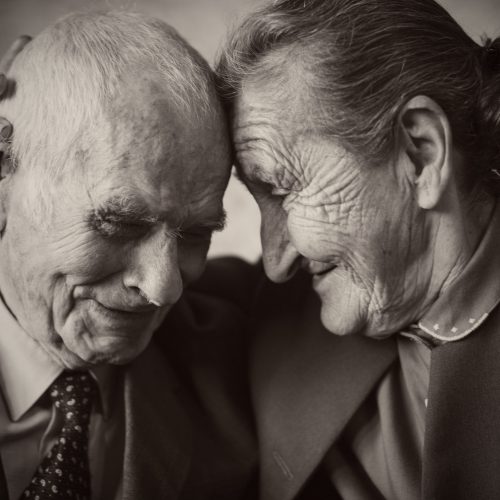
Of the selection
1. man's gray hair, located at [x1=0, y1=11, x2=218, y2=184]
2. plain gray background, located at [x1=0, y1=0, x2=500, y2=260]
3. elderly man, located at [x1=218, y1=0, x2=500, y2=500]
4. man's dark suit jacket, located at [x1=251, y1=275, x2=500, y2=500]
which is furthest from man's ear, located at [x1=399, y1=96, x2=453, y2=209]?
plain gray background, located at [x1=0, y1=0, x2=500, y2=260]

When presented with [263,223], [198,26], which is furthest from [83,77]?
[198,26]

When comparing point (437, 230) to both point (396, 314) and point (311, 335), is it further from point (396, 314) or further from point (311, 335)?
point (311, 335)

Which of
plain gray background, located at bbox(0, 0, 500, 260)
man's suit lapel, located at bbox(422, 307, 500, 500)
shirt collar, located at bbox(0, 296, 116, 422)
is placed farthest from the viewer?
plain gray background, located at bbox(0, 0, 500, 260)

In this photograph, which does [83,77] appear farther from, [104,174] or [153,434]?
[153,434]

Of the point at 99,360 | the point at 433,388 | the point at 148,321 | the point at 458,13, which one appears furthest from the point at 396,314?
the point at 458,13

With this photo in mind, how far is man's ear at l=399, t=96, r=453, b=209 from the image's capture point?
1.52 m

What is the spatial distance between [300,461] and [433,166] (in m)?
0.83

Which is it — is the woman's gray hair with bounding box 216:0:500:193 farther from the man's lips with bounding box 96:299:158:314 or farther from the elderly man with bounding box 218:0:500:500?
the man's lips with bounding box 96:299:158:314

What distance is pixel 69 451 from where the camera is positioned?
1.58 metres

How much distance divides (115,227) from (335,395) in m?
0.77

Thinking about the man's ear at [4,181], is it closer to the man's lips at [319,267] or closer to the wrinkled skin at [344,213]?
the wrinkled skin at [344,213]

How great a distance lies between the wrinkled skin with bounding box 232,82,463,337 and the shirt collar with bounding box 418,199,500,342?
4cm

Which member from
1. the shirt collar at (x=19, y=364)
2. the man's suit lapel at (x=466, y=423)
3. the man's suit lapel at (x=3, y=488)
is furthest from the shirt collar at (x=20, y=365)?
the man's suit lapel at (x=466, y=423)

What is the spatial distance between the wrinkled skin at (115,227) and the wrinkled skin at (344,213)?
4.0 inches
